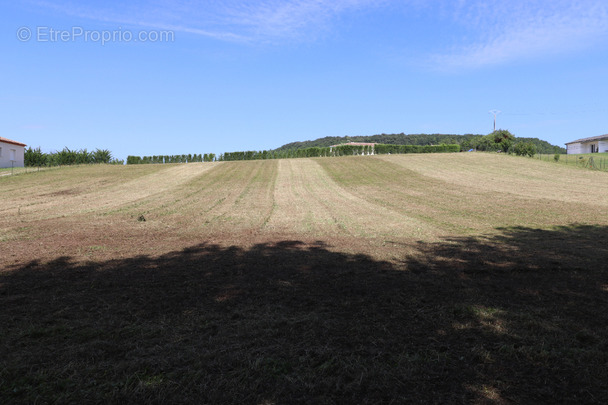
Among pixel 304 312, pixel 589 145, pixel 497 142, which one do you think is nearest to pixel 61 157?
pixel 304 312

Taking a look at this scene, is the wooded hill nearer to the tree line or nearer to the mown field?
the tree line

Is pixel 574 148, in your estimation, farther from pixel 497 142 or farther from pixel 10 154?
pixel 10 154

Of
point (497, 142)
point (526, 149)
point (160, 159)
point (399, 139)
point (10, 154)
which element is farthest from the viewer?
point (399, 139)

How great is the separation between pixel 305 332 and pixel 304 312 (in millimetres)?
634

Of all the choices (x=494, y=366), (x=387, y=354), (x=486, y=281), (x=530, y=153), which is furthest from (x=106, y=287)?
(x=530, y=153)

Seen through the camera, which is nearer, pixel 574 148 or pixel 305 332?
pixel 305 332

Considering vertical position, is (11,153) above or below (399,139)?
below

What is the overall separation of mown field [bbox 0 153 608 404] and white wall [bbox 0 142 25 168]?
40607 millimetres

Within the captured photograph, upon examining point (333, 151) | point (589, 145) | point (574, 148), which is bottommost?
point (333, 151)

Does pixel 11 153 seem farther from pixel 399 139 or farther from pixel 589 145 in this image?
pixel 399 139

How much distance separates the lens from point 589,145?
74875 millimetres

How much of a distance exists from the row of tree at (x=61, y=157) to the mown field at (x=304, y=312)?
145 ft

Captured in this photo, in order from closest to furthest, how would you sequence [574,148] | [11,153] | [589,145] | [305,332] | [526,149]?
[305,332], [11,153], [526,149], [589,145], [574,148]

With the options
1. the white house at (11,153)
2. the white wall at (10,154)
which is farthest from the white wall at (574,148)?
the white wall at (10,154)
